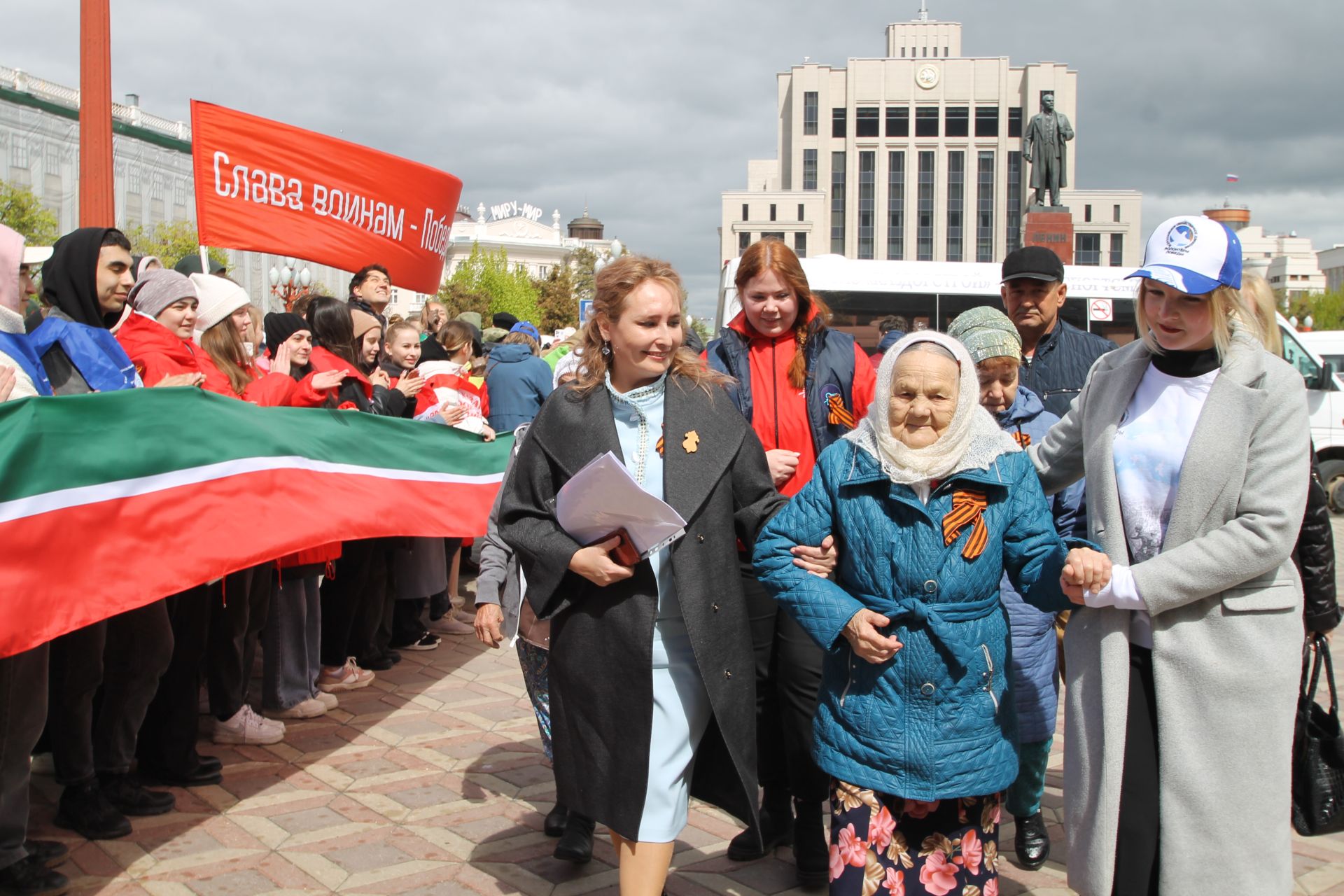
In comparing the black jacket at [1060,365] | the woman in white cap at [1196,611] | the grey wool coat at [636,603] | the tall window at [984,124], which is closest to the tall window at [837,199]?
the tall window at [984,124]

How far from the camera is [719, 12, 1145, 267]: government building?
97.7 meters

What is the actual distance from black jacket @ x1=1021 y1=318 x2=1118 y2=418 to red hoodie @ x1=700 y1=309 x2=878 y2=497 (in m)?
0.88

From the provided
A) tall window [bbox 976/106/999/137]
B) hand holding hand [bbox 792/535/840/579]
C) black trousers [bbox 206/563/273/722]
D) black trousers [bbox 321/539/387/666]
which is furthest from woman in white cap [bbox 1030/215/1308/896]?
tall window [bbox 976/106/999/137]

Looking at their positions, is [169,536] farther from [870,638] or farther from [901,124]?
[901,124]

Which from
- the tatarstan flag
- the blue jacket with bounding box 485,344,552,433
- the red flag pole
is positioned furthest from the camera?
the blue jacket with bounding box 485,344,552,433

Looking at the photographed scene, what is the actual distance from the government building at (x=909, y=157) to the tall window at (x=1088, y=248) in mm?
5535

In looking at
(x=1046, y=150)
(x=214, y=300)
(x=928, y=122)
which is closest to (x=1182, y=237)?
(x=214, y=300)

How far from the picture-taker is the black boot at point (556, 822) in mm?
4227

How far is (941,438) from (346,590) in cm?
437

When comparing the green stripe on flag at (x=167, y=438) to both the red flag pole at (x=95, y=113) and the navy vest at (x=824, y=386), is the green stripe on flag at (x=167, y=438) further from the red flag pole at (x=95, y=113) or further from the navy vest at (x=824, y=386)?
the red flag pole at (x=95, y=113)

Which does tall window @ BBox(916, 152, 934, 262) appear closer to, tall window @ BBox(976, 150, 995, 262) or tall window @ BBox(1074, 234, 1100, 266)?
tall window @ BBox(976, 150, 995, 262)

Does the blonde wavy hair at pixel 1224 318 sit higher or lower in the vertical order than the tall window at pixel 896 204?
lower

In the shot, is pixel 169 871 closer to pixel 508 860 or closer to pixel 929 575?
pixel 508 860

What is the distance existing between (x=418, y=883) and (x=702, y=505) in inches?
67.4
